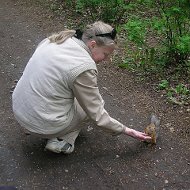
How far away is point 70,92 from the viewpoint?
3.01 metres

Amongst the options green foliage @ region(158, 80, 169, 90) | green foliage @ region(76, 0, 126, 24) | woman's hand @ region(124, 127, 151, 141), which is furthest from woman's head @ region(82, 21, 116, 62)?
green foliage @ region(76, 0, 126, 24)

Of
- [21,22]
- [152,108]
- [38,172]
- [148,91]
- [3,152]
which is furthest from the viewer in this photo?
[21,22]

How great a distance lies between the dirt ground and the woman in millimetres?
343

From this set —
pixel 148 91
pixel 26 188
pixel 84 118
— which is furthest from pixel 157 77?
pixel 26 188

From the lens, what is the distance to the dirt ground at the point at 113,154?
10.3 ft

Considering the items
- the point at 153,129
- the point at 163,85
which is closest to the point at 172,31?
the point at 163,85

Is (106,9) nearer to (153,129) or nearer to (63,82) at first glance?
(153,129)

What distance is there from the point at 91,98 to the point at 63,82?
0.85 feet

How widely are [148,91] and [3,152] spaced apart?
6.39 ft

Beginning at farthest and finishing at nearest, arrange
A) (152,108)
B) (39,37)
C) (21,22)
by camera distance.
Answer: (21,22)
(39,37)
(152,108)

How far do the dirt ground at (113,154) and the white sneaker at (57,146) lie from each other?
11cm

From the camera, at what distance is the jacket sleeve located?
2861 millimetres

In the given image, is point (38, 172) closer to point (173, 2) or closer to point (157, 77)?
point (157, 77)

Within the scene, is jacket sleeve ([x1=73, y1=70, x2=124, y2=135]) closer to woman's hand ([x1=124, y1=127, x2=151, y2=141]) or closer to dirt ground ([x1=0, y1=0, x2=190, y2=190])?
woman's hand ([x1=124, y1=127, x2=151, y2=141])
